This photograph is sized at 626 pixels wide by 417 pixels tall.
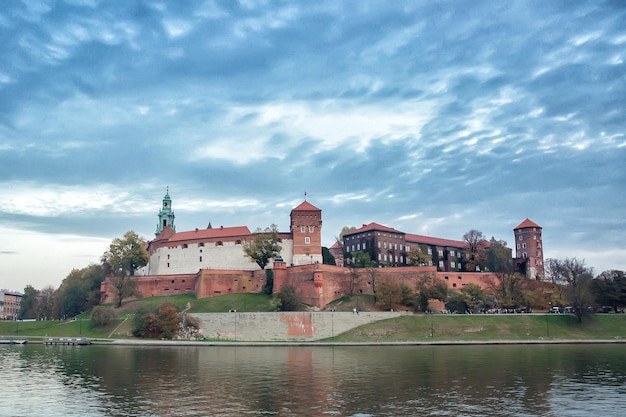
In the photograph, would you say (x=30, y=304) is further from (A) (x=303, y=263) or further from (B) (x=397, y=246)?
(B) (x=397, y=246)

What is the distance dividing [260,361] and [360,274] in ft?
103

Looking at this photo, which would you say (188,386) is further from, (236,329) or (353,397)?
(236,329)

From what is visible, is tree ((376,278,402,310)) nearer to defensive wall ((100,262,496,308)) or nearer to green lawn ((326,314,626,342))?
green lawn ((326,314,626,342))

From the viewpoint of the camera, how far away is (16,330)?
204 feet

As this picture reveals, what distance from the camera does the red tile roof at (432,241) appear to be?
3270 inches

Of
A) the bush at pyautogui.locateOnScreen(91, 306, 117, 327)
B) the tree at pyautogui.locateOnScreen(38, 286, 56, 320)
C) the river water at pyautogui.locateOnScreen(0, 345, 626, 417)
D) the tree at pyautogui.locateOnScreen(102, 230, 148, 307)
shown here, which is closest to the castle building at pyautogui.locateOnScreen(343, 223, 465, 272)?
the tree at pyautogui.locateOnScreen(102, 230, 148, 307)

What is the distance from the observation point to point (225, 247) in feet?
249

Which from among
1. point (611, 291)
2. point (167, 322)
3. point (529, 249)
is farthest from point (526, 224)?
point (167, 322)

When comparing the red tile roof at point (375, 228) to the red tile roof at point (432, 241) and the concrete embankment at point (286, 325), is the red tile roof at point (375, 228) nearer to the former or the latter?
the red tile roof at point (432, 241)

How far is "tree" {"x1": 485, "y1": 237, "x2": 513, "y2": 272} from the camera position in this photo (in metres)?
72.0

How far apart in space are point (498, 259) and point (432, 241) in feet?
45.5

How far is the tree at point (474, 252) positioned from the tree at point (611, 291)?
63.5 ft

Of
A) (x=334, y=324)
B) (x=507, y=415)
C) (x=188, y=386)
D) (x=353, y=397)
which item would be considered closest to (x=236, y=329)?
(x=334, y=324)

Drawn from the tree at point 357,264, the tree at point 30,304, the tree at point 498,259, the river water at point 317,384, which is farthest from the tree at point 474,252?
the tree at point 30,304
